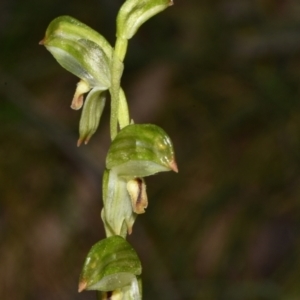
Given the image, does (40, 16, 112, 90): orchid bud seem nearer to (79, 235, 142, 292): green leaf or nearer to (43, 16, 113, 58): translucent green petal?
(43, 16, 113, 58): translucent green petal

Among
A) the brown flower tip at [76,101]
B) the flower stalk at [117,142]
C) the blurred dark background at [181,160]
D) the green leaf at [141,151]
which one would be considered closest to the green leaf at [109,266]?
the flower stalk at [117,142]

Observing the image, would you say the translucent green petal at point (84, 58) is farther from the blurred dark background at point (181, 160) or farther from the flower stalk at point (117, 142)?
the blurred dark background at point (181, 160)

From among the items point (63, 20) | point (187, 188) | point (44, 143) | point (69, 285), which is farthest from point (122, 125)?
point (187, 188)

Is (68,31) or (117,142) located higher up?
(68,31)

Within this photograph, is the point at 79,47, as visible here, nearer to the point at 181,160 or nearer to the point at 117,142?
the point at 117,142

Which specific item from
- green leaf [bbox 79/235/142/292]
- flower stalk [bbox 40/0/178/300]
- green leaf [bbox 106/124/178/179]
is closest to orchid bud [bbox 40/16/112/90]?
flower stalk [bbox 40/0/178/300]

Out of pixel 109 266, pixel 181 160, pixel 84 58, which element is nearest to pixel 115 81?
pixel 84 58
